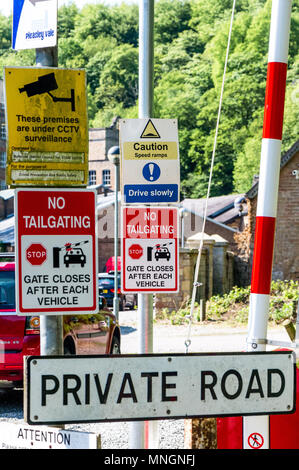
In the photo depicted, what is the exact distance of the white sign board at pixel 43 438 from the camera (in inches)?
134

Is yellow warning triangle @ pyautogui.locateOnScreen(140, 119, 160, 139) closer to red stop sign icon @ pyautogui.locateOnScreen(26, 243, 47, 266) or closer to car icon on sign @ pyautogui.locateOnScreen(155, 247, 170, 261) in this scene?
car icon on sign @ pyautogui.locateOnScreen(155, 247, 170, 261)

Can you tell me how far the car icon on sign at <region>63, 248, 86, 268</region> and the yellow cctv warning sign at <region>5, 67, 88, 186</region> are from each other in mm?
387

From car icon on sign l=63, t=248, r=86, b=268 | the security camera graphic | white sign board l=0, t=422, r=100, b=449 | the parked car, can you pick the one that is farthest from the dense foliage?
white sign board l=0, t=422, r=100, b=449

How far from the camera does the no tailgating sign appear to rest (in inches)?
170

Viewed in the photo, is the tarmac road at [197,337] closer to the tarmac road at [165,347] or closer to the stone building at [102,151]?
the tarmac road at [165,347]

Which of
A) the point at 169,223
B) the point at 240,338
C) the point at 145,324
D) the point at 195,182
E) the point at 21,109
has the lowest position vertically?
the point at 195,182

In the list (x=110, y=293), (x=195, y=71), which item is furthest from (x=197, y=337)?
(x=195, y=71)

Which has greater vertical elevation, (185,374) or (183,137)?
(185,374)

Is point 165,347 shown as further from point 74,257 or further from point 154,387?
point 154,387

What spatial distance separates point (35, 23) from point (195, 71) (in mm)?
107704
